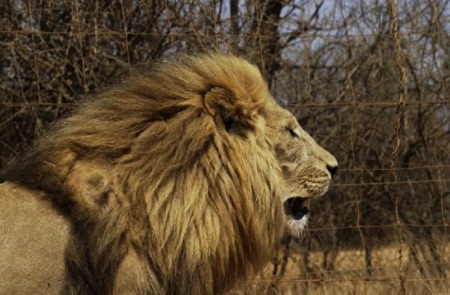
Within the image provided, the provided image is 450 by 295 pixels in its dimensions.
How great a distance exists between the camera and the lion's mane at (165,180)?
3295mm

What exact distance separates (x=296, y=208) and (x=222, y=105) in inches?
28.1

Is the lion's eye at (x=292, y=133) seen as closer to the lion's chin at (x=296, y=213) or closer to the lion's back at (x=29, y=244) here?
the lion's chin at (x=296, y=213)

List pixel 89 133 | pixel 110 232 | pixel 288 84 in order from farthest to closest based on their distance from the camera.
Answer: pixel 288 84
pixel 89 133
pixel 110 232

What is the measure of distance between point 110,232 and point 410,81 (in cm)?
578

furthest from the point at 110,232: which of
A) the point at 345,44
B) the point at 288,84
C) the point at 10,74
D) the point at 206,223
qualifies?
the point at 345,44

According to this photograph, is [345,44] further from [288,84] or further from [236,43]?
[236,43]

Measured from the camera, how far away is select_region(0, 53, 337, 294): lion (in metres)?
3.24

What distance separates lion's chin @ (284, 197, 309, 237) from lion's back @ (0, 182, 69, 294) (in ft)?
3.81

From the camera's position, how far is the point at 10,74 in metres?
6.26

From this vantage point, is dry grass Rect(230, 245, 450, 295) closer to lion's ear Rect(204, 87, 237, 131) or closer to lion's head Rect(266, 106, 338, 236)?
lion's head Rect(266, 106, 338, 236)

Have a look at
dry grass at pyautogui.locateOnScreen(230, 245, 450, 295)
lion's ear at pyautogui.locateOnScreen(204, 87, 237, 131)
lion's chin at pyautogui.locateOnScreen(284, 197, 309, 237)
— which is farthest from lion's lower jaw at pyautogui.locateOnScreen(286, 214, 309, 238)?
dry grass at pyautogui.locateOnScreen(230, 245, 450, 295)

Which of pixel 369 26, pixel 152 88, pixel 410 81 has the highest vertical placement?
pixel 152 88

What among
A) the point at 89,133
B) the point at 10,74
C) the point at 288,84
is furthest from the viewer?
the point at 288,84

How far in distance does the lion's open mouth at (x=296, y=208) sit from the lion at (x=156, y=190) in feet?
0.07
